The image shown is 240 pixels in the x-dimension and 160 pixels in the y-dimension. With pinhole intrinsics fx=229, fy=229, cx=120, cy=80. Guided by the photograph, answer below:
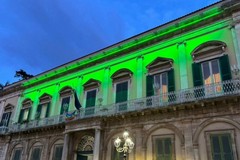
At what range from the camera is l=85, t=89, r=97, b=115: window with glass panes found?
1426 centimetres

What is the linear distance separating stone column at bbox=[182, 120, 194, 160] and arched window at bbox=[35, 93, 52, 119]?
35.4ft

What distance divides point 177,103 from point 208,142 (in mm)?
2082

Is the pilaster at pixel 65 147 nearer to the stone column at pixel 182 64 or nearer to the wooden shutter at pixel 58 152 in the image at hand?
the wooden shutter at pixel 58 152

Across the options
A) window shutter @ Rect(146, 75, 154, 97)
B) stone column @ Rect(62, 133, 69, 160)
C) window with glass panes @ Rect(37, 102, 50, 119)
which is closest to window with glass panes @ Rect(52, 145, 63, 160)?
stone column @ Rect(62, 133, 69, 160)

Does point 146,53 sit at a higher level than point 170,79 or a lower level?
higher

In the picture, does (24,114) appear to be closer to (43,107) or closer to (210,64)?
(43,107)

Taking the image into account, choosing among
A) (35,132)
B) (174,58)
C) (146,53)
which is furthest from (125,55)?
(35,132)

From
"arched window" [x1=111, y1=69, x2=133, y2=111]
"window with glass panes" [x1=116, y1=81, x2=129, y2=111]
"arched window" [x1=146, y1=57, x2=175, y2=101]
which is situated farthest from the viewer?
"arched window" [x1=111, y1=69, x2=133, y2=111]

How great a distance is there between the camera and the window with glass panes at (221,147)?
8.98 meters

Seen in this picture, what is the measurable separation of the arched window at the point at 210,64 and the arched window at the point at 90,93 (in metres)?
6.46

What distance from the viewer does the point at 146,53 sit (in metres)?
13.5

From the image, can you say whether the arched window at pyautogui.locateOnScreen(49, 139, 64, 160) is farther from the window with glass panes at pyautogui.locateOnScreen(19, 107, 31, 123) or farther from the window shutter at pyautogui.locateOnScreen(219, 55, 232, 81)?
the window shutter at pyautogui.locateOnScreen(219, 55, 232, 81)

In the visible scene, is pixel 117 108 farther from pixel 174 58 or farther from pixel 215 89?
pixel 215 89

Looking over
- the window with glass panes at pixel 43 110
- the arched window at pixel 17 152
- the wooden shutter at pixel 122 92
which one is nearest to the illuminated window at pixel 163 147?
the wooden shutter at pixel 122 92
